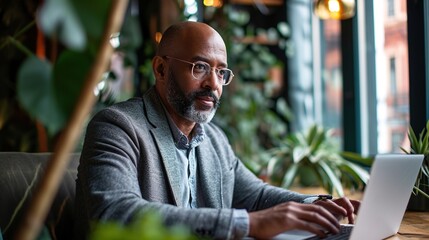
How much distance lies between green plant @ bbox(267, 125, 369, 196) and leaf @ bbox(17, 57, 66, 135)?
259 cm

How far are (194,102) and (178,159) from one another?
21cm

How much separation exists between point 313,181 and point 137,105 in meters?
1.88

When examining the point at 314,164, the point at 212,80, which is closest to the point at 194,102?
the point at 212,80

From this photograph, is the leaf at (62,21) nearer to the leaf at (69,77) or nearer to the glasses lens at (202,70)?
the leaf at (69,77)

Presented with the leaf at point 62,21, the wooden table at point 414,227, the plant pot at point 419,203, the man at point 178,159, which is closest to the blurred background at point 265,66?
the leaf at point 62,21

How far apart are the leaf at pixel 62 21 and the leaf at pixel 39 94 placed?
0.14 metres

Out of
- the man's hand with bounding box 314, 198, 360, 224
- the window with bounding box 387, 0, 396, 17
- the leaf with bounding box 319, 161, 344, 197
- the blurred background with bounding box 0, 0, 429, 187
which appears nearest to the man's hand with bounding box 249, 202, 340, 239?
the man's hand with bounding box 314, 198, 360, 224

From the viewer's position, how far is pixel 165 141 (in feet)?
7.23

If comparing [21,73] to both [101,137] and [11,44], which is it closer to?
[101,137]

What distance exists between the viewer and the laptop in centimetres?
157

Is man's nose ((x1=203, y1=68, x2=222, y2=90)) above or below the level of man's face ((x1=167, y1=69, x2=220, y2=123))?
above

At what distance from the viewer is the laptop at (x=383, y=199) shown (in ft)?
5.14

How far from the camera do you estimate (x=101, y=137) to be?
194 cm

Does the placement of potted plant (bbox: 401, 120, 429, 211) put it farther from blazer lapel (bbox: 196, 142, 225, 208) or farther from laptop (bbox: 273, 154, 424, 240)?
blazer lapel (bbox: 196, 142, 225, 208)
